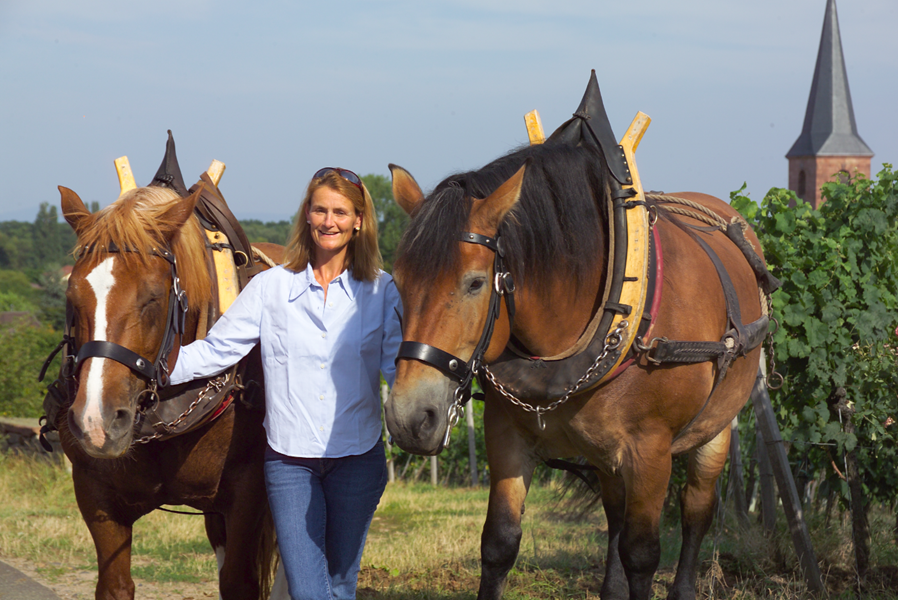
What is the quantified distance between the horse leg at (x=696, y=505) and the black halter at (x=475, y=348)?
72.8 inches

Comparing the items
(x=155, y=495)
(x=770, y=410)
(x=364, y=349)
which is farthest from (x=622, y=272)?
(x=770, y=410)

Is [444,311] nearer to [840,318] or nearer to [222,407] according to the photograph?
[222,407]

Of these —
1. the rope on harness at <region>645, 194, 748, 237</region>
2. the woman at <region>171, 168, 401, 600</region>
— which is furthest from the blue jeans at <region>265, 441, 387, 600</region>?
the rope on harness at <region>645, 194, 748, 237</region>

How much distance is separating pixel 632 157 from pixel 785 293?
2109mm

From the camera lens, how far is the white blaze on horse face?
211 centimetres

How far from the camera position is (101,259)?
226cm

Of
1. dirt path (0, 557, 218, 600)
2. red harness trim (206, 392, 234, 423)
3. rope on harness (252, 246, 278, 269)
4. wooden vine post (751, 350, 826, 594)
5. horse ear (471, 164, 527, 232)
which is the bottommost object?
dirt path (0, 557, 218, 600)

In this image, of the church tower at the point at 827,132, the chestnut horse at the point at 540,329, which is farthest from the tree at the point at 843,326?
the church tower at the point at 827,132

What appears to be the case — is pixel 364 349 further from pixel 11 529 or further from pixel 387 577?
pixel 11 529

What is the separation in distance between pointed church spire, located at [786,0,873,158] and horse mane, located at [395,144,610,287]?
56.3 metres

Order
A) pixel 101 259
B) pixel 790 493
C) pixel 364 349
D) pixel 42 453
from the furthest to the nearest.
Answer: pixel 42 453 < pixel 790 493 < pixel 364 349 < pixel 101 259

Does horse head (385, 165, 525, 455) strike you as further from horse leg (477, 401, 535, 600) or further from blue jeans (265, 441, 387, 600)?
horse leg (477, 401, 535, 600)

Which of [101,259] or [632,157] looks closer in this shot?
[101,259]

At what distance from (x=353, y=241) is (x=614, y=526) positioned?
1.87 m
